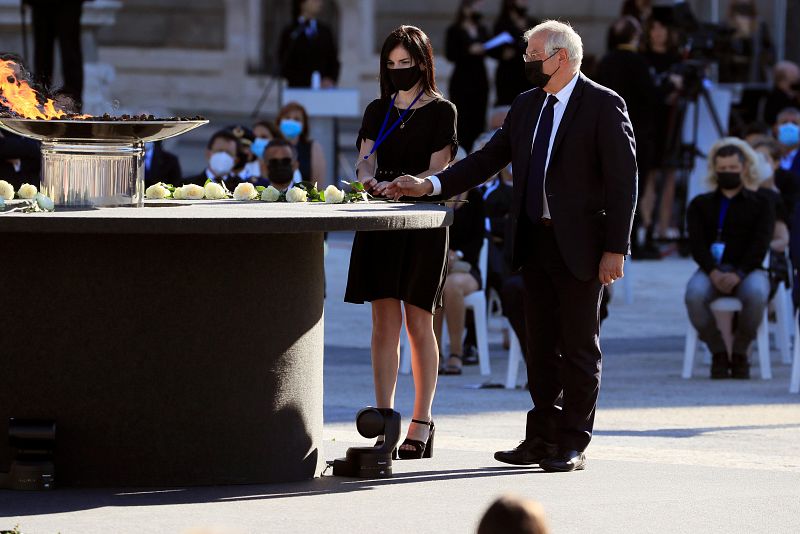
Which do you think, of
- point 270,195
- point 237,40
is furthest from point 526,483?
point 237,40

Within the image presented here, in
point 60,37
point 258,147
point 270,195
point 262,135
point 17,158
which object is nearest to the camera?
point 270,195

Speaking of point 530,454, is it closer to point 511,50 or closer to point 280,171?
point 280,171

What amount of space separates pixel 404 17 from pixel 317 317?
1932cm

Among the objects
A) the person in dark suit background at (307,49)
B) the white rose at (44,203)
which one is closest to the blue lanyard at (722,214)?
the white rose at (44,203)

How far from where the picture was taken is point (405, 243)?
773 centimetres

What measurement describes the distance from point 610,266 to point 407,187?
905 mm

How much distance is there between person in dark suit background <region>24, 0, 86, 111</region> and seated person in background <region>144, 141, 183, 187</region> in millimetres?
2252

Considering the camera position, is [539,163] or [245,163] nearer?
[539,163]

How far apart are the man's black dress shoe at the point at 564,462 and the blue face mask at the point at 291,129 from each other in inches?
276

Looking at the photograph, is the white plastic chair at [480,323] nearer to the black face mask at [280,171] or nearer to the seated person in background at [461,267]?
the seated person in background at [461,267]

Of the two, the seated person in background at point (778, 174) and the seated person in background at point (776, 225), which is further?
the seated person in background at point (778, 174)

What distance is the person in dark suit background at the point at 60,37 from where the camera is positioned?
51.3ft

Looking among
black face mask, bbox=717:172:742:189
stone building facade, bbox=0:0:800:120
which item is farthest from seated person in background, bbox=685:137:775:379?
stone building facade, bbox=0:0:800:120

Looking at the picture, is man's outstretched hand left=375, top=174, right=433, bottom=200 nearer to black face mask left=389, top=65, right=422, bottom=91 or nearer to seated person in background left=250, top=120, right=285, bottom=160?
black face mask left=389, top=65, right=422, bottom=91
